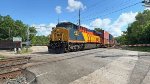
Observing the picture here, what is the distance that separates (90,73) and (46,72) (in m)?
2.24

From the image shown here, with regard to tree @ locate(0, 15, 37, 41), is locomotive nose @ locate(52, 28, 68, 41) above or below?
below

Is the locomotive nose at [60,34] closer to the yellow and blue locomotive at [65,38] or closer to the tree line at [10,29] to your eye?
the yellow and blue locomotive at [65,38]

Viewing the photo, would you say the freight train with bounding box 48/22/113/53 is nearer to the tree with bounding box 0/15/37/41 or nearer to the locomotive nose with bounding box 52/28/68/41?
the locomotive nose with bounding box 52/28/68/41

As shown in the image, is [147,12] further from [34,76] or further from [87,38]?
[34,76]

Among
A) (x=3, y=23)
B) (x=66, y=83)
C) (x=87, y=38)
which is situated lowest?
(x=66, y=83)

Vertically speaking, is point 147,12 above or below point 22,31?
above

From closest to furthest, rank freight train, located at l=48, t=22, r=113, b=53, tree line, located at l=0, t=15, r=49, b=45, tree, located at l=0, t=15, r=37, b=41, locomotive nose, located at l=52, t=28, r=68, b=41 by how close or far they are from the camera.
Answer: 1. freight train, located at l=48, t=22, r=113, b=53
2. locomotive nose, located at l=52, t=28, r=68, b=41
3. tree line, located at l=0, t=15, r=49, b=45
4. tree, located at l=0, t=15, r=37, b=41

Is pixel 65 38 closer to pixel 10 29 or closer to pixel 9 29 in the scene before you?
pixel 9 29

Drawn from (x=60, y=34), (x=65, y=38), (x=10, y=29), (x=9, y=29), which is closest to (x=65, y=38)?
(x=65, y=38)

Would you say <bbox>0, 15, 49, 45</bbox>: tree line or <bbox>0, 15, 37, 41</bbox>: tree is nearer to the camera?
<bbox>0, 15, 49, 45</bbox>: tree line

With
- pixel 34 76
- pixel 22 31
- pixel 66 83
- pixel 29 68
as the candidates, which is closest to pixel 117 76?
pixel 66 83

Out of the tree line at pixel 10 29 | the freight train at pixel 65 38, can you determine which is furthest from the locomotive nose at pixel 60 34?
the tree line at pixel 10 29

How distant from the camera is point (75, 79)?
11070mm

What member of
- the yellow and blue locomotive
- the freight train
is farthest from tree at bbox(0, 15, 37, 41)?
the yellow and blue locomotive
